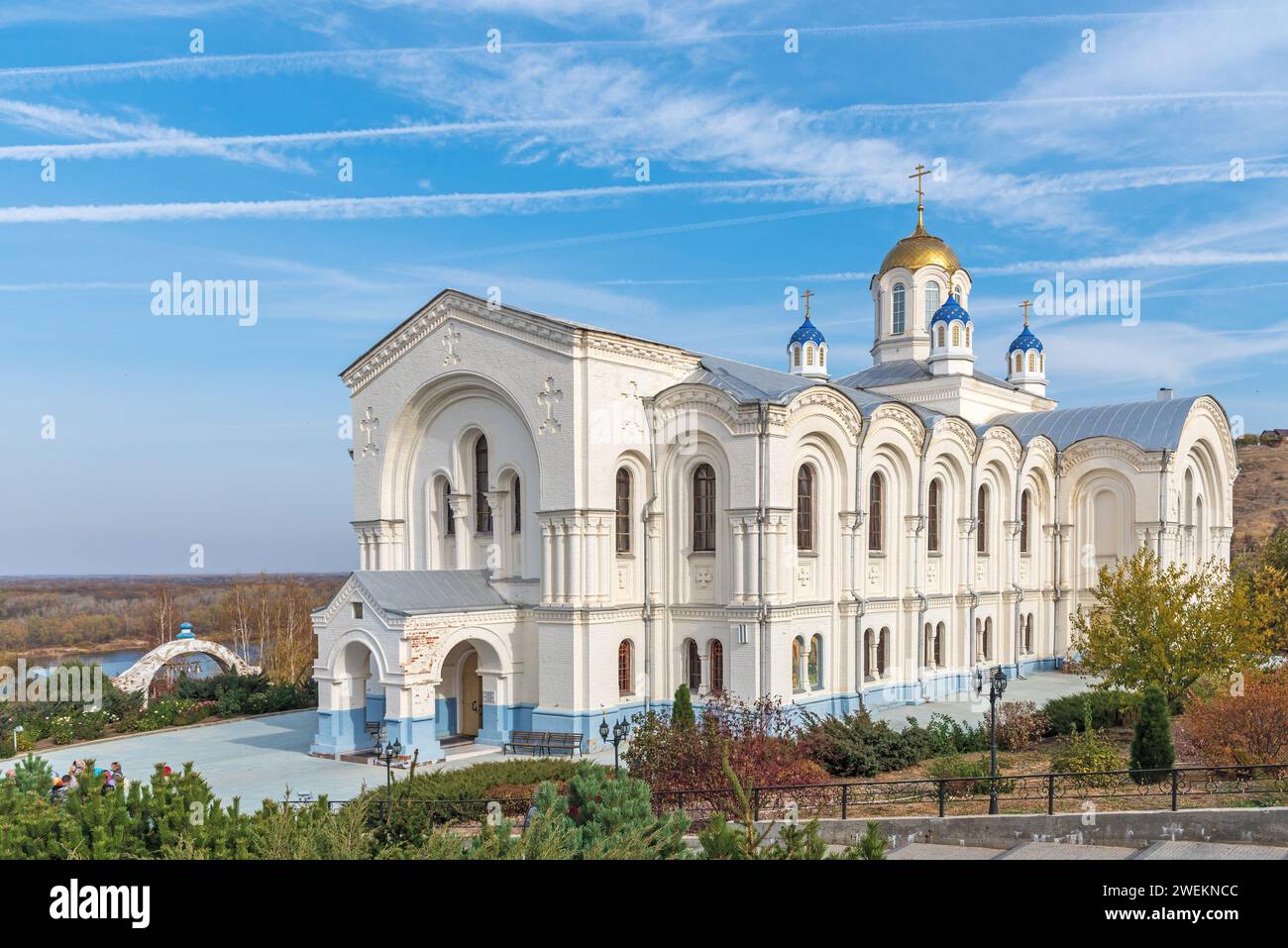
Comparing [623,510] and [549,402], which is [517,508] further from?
[549,402]

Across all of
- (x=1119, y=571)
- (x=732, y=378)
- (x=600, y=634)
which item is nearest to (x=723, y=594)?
(x=600, y=634)

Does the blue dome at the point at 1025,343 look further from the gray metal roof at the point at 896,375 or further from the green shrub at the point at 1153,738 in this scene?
the green shrub at the point at 1153,738

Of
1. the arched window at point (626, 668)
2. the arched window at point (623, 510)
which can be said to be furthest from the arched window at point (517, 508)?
the arched window at point (626, 668)

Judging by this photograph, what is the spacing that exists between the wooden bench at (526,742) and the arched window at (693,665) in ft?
13.0

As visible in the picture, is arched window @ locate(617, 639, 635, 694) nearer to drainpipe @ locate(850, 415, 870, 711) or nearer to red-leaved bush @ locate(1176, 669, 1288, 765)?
drainpipe @ locate(850, 415, 870, 711)

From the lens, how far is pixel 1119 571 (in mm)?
25250

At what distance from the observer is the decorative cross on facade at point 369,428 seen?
95.2 feet

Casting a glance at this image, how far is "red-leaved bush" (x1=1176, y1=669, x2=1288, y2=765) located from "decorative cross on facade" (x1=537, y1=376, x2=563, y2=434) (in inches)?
579

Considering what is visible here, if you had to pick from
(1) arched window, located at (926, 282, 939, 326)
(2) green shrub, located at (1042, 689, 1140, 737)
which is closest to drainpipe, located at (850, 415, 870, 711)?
(2) green shrub, located at (1042, 689, 1140, 737)

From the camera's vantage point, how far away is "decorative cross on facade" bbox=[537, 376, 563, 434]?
25141mm

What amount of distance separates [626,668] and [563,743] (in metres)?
2.71

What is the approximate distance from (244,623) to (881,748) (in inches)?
1652

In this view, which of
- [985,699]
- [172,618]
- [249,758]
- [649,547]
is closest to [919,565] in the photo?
[985,699]
